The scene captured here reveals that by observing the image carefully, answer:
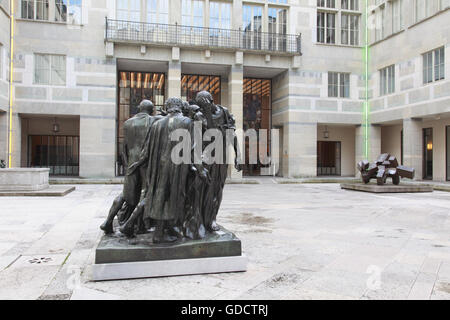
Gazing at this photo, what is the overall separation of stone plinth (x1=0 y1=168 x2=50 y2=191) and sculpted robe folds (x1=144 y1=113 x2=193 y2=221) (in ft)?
37.6

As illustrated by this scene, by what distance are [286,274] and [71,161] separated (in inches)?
1039

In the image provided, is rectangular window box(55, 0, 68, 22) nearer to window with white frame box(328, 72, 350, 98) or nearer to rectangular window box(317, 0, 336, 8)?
rectangular window box(317, 0, 336, 8)

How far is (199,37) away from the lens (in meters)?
23.6

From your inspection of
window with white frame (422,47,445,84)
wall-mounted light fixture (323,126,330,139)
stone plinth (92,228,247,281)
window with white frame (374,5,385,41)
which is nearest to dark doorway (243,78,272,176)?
wall-mounted light fixture (323,126,330,139)

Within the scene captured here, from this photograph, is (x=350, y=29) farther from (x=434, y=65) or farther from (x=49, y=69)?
(x=49, y=69)

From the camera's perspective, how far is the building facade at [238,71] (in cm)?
2130

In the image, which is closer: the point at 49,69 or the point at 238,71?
the point at 49,69

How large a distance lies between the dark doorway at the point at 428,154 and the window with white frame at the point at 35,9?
27.5m

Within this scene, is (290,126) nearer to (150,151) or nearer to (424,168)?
(424,168)

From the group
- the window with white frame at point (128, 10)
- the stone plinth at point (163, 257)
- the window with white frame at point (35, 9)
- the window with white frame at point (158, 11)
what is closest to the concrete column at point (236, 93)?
the window with white frame at point (158, 11)

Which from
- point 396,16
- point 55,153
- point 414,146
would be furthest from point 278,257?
point 55,153

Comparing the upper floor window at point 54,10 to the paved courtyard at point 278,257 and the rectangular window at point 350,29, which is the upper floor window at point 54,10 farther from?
the rectangular window at point 350,29

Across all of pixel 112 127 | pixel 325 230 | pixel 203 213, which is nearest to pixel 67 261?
pixel 203 213

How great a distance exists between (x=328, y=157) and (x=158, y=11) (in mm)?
18354
